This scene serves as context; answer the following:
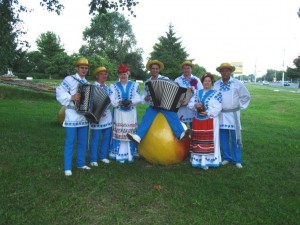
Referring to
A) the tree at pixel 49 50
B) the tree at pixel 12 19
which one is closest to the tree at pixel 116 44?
the tree at pixel 49 50

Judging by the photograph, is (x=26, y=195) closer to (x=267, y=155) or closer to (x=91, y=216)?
(x=91, y=216)

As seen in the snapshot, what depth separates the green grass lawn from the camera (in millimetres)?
4445

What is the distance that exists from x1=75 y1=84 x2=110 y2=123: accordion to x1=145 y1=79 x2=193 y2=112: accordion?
942 millimetres

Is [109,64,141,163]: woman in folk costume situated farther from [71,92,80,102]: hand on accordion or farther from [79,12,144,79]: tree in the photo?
[79,12,144,79]: tree

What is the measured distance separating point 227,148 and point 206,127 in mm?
966

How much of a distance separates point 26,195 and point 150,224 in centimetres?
201

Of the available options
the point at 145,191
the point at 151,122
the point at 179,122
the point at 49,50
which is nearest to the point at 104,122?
the point at 151,122

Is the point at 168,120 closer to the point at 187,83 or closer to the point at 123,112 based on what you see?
the point at 123,112

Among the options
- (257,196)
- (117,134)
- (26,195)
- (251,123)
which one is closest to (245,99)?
(257,196)

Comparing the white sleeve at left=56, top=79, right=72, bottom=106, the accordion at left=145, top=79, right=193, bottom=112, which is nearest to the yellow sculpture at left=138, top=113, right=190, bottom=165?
the accordion at left=145, top=79, right=193, bottom=112

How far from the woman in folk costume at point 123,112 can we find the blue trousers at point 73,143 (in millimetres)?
800

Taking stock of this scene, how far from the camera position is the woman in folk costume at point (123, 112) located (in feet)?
22.3

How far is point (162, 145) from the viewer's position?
654 cm

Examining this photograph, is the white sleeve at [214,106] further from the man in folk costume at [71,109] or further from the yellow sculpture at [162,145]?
the man in folk costume at [71,109]
